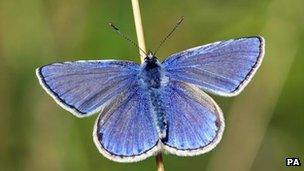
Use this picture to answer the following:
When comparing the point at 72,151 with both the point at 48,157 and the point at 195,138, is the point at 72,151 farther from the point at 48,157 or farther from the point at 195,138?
the point at 195,138

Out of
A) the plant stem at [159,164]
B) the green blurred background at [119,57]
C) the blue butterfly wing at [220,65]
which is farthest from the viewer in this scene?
the green blurred background at [119,57]

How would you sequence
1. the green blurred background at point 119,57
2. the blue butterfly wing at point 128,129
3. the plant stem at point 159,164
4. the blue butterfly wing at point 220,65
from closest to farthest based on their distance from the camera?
1. the plant stem at point 159,164
2. the blue butterfly wing at point 128,129
3. the blue butterfly wing at point 220,65
4. the green blurred background at point 119,57

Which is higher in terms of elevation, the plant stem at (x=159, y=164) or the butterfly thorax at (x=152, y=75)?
the butterfly thorax at (x=152, y=75)

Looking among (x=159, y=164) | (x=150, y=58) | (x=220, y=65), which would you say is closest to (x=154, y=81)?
(x=150, y=58)

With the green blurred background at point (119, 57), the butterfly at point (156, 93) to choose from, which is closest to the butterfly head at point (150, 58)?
the butterfly at point (156, 93)

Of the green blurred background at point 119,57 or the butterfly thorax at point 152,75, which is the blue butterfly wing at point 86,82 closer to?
the butterfly thorax at point 152,75

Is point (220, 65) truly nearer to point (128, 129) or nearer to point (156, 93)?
point (156, 93)

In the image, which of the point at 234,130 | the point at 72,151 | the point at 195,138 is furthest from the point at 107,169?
the point at 195,138
